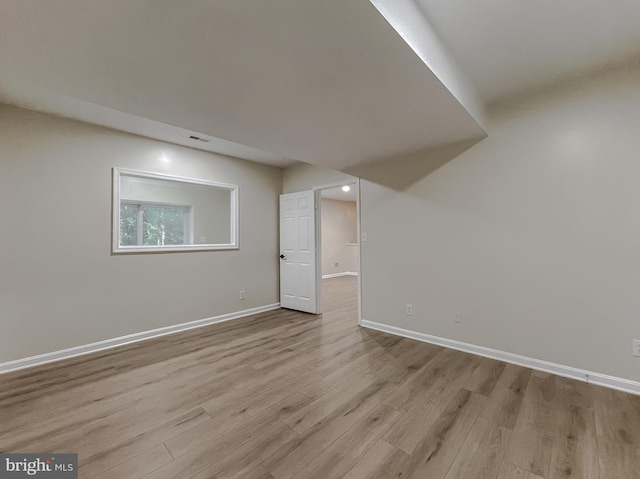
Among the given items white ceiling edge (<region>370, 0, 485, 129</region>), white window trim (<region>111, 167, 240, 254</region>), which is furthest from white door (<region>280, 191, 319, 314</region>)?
white ceiling edge (<region>370, 0, 485, 129</region>)

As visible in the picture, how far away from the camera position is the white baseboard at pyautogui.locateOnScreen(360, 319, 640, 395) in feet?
7.20

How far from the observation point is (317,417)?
1871 mm

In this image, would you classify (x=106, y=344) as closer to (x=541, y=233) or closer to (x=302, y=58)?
(x=302, y=58)

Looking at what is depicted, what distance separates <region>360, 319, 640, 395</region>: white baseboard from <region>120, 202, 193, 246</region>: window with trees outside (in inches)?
146

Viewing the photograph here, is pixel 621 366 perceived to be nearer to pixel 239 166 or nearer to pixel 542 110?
pixel 542 110

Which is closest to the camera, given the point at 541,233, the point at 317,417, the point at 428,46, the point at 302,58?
the point at 302,58

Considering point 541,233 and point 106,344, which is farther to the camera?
point 106,344

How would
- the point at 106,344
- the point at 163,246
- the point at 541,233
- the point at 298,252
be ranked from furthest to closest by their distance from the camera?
the point at 298,252 < the point at 163,246 < the point at 106,344 < the point at 541,233

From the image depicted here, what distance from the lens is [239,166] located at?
4.53 meters

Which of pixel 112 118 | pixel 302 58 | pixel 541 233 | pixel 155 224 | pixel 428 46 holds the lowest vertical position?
pixel 541 233

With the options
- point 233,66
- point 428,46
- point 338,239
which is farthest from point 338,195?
point 233,66

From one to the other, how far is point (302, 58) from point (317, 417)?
7.49ft

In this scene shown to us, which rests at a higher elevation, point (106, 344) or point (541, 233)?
point (541, 233)

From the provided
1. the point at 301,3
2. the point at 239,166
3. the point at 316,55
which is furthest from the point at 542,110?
the point at 239,166
